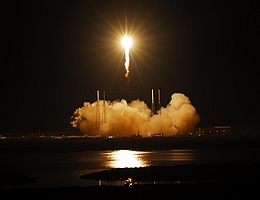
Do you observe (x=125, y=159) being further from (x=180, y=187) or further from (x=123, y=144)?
(x=180, y=187)

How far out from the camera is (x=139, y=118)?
11969 centimetres

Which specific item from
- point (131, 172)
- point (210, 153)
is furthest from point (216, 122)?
point (131, 172)

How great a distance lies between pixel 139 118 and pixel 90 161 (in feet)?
115

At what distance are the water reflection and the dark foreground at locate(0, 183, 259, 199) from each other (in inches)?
763

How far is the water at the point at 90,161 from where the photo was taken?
67.1m

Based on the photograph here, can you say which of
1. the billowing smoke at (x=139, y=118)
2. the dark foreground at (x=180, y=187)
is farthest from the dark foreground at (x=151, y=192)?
the billowing smoke at (x=139, y=118)

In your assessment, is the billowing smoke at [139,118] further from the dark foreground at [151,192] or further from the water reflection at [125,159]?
the dark foreground at [151,192]

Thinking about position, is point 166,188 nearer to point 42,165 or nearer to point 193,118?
point 42,165

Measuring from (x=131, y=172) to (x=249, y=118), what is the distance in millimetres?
118904

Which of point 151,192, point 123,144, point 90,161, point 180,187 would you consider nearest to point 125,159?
point 90,161

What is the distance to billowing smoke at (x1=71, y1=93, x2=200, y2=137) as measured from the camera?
119000 millimetres

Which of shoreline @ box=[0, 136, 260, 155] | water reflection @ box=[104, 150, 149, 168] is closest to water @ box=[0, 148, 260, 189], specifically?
water reflection @ box=[104, 150, 149, 168]

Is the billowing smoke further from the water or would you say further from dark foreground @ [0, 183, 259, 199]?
dark foreground @ [0, 183, 259, 199]

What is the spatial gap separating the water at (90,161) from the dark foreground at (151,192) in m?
5.34
